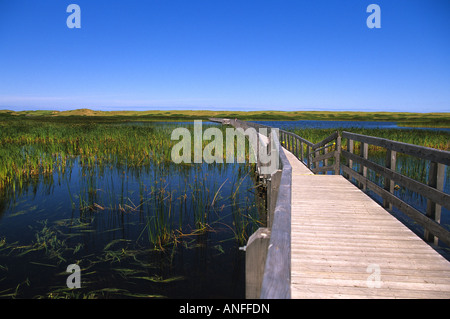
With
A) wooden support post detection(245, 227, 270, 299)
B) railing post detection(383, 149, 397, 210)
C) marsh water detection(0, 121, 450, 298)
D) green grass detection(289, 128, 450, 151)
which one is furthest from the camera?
green grass detection(289, 128, 450, 151)

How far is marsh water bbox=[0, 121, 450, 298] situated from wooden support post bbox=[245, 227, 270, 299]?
0.74 meters

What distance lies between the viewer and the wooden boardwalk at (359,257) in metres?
2.78

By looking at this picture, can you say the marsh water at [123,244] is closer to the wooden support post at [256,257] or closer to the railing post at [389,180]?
the wooden support post at [256,257]

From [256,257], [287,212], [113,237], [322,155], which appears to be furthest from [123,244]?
[322,155]

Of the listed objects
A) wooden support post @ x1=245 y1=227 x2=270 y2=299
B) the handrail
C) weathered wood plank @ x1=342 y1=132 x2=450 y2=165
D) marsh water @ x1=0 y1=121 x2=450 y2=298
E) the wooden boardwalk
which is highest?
weathered wood plank @ x1=342 y1=132 x2=450 y2=165

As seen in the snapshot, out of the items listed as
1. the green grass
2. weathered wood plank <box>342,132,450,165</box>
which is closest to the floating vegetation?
weathered wood plank <box>342,132,450,165</box>

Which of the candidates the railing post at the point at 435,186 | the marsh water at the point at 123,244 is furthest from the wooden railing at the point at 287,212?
the marsh water at the point at 123,244

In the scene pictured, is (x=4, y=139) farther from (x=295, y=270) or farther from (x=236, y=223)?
(x=295, y=270)

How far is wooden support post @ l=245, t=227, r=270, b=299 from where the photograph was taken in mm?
2166

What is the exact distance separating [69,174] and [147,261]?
781cm

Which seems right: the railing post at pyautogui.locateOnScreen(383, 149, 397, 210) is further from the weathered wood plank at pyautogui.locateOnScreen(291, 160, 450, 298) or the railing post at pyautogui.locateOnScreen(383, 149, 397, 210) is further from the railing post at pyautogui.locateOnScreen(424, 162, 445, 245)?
the railing post at pyautogui.locateOnScreen(424, 162, 445, 245)

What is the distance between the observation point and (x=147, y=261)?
5207 mm

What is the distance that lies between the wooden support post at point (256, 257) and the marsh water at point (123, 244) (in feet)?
2.42

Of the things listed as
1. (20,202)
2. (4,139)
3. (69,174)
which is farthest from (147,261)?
(4,139)
